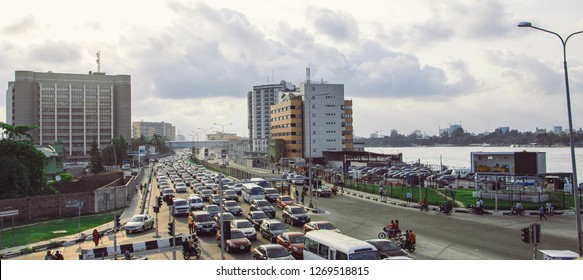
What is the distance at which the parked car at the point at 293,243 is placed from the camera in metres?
21.6

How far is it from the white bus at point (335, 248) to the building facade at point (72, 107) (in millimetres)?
160304

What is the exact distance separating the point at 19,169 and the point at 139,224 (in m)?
20.5

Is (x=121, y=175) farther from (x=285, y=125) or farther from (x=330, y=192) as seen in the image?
(x=285, y=125)

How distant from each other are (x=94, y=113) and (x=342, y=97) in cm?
10046

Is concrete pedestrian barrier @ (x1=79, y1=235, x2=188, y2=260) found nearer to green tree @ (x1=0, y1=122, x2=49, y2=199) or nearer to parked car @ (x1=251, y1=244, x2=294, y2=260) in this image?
parked car @ (x1=251, y1=244, x2=294, y2=260)

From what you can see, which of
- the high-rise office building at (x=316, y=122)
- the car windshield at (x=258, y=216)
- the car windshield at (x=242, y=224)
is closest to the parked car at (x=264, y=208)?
the car windshield at (x=258, y=216)

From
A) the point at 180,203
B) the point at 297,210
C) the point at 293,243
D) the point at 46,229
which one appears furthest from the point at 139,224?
the point at 293,243

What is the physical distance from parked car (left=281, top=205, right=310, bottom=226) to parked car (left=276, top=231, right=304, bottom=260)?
288 inches

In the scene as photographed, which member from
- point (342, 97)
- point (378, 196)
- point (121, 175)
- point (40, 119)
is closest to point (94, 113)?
point (40, 119)

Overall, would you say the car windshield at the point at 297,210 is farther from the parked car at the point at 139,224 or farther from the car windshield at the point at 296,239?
the parked car at the point at 139,224

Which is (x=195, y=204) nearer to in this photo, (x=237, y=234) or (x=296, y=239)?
(x=237, y=234)

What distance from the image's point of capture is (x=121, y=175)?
7300cm

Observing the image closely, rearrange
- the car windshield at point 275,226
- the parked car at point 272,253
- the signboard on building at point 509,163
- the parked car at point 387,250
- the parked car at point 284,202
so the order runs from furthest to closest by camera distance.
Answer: the signboard on building at point 509,163 → the parked car at point 284,202 → the car windshield at point 275,226 → the parked car at point 387,250 → the parked car at point 272,253

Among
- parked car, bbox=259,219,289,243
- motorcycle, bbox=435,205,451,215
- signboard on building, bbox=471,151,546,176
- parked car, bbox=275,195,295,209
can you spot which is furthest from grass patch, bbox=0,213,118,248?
signboard on building, bbox=471,151,546,176
